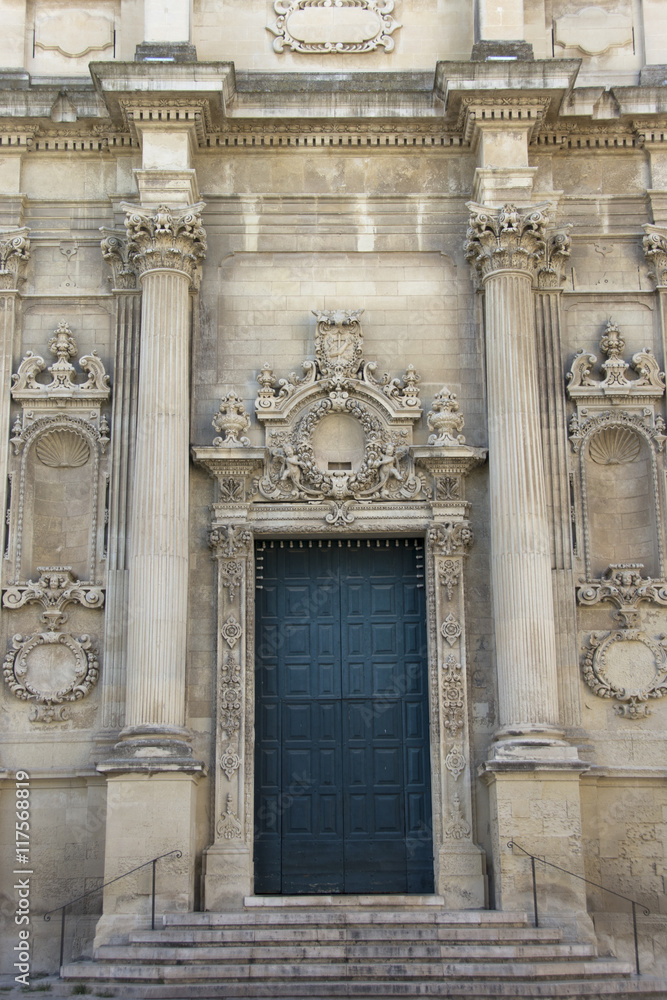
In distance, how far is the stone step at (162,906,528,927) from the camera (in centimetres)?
1415

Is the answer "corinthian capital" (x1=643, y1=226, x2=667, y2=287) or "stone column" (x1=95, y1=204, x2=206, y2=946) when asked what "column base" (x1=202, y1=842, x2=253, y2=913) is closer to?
"stone column" (x1=95, y1=204, x2=206, y2=946)

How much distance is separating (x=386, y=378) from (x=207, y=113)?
12.6 ft

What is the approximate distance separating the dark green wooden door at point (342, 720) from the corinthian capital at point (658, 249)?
4.47 meters

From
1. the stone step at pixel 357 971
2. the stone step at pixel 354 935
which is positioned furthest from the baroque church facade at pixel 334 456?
the stone step at pixel 357 971

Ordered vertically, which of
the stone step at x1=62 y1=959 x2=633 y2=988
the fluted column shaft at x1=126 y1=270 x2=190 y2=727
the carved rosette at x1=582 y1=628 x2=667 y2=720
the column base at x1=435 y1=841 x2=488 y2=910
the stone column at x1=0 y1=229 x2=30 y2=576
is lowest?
the stone step at x1=62 y1=959 x2=633 y2=988

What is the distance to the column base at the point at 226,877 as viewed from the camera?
1538 cm

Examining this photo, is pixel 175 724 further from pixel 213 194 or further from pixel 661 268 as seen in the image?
pixel 661 268

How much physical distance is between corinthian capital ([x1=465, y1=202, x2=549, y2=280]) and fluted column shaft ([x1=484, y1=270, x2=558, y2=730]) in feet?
0.47

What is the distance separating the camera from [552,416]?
55.8 feet

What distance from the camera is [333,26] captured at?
18.2m

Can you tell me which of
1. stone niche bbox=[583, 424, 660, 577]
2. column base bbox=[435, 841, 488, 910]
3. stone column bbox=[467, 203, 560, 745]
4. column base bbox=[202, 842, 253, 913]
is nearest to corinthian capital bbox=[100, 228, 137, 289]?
stone column bbox=[467, 203, 560, 745]

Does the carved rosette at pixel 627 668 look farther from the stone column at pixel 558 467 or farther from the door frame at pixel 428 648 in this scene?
the door frame at pixel 428 648

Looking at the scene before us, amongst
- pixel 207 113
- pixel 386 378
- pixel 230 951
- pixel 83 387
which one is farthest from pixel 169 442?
pixel 230 951

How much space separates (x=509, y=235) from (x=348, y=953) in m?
8.33
